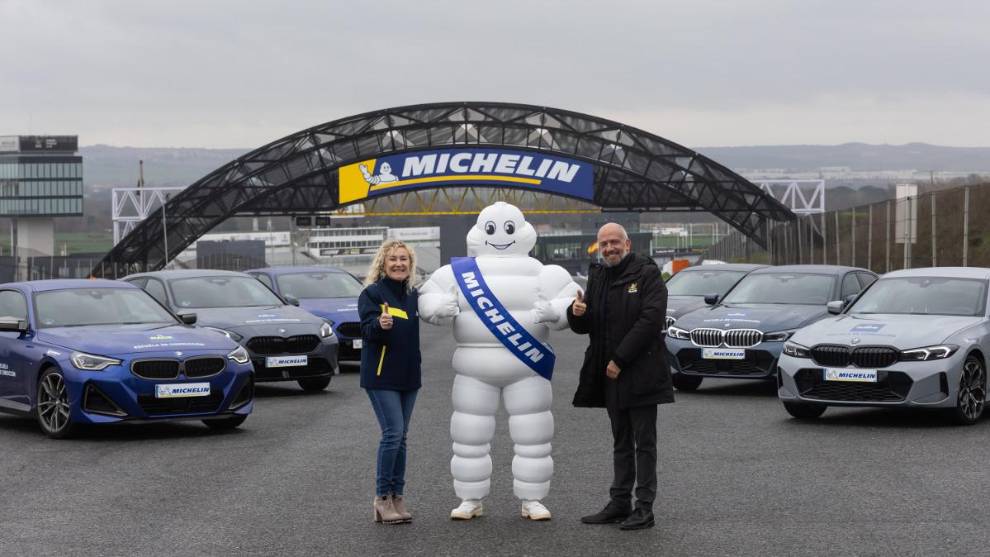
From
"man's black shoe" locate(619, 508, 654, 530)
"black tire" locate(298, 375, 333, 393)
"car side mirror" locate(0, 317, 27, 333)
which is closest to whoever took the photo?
"man's black shoe" locate(619, 508, 654, 530)

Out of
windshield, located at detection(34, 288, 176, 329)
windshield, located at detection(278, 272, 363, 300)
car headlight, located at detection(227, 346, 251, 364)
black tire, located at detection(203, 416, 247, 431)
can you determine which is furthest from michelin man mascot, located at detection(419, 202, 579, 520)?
windshield, located at detection(278, 272, 363, 300)

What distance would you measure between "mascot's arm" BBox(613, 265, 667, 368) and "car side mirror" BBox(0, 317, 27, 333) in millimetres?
6998

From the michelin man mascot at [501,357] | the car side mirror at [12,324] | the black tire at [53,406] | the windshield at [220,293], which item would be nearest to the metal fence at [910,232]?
the windshield at [220,293]

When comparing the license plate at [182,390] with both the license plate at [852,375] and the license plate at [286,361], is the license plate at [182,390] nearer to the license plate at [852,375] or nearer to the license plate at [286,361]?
the license plate at [286,361]

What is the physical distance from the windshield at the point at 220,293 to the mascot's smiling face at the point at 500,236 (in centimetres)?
1025

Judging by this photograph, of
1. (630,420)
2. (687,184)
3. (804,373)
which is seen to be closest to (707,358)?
(804,373)

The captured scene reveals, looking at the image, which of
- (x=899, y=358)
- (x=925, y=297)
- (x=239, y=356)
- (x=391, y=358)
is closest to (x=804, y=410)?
(x=899, y=358)

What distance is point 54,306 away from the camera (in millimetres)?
13578

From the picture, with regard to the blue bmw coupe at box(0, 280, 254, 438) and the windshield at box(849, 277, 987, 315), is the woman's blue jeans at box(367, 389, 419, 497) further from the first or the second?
the windshield at box(849, 277, 987, 315)

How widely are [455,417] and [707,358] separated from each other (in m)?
8.51

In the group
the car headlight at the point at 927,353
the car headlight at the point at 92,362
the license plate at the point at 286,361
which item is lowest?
the license plate at the point at 286,361

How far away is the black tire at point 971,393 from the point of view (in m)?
12.7

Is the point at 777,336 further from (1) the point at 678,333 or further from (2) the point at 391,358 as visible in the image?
(2) the point at 391,358

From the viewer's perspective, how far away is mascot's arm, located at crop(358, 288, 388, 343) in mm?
8164
